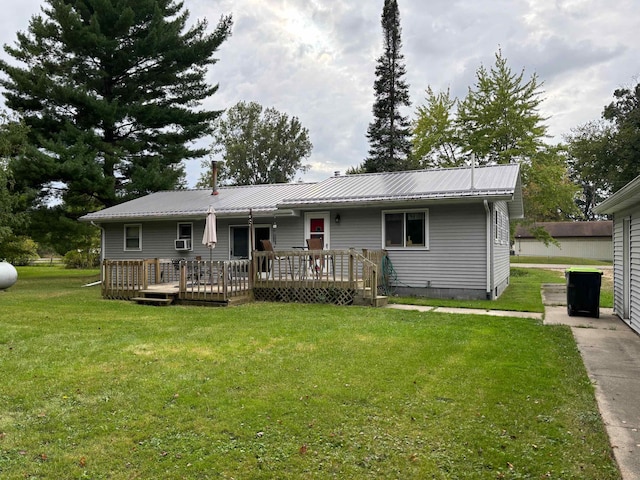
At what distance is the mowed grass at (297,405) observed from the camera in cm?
285

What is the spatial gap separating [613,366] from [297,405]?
389 centimetres

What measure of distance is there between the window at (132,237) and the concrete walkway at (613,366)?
10.3 meters

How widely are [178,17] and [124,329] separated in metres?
19.2

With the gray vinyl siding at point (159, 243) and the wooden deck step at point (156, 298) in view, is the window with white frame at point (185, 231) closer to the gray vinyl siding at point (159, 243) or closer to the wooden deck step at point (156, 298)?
the gray vinyl siding at point (159, 243)

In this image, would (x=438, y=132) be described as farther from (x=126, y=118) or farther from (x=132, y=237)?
(x=132, y=237)

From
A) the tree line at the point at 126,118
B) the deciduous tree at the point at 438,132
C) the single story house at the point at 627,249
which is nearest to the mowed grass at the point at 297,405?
the single story house at the point at 627,249

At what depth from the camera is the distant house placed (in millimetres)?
40938

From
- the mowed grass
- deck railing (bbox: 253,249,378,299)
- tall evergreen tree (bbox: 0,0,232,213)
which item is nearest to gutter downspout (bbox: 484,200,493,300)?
deck railing (bbox: 253,249,378,299)

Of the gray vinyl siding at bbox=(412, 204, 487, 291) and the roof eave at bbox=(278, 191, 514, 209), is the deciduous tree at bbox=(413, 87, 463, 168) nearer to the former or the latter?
the gray vinyl siding at bbox=(412, 204, 487, 291)

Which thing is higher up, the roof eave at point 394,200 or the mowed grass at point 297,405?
the roof eave at point 394,200

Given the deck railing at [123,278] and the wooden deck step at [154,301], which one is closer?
the wooden deck step at [154,301]

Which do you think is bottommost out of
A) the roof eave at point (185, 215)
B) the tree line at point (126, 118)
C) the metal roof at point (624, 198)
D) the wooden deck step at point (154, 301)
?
the wooden deck step at point (154, 301)

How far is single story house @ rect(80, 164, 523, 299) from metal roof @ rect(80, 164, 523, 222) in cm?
3

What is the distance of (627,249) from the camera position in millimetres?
8344
